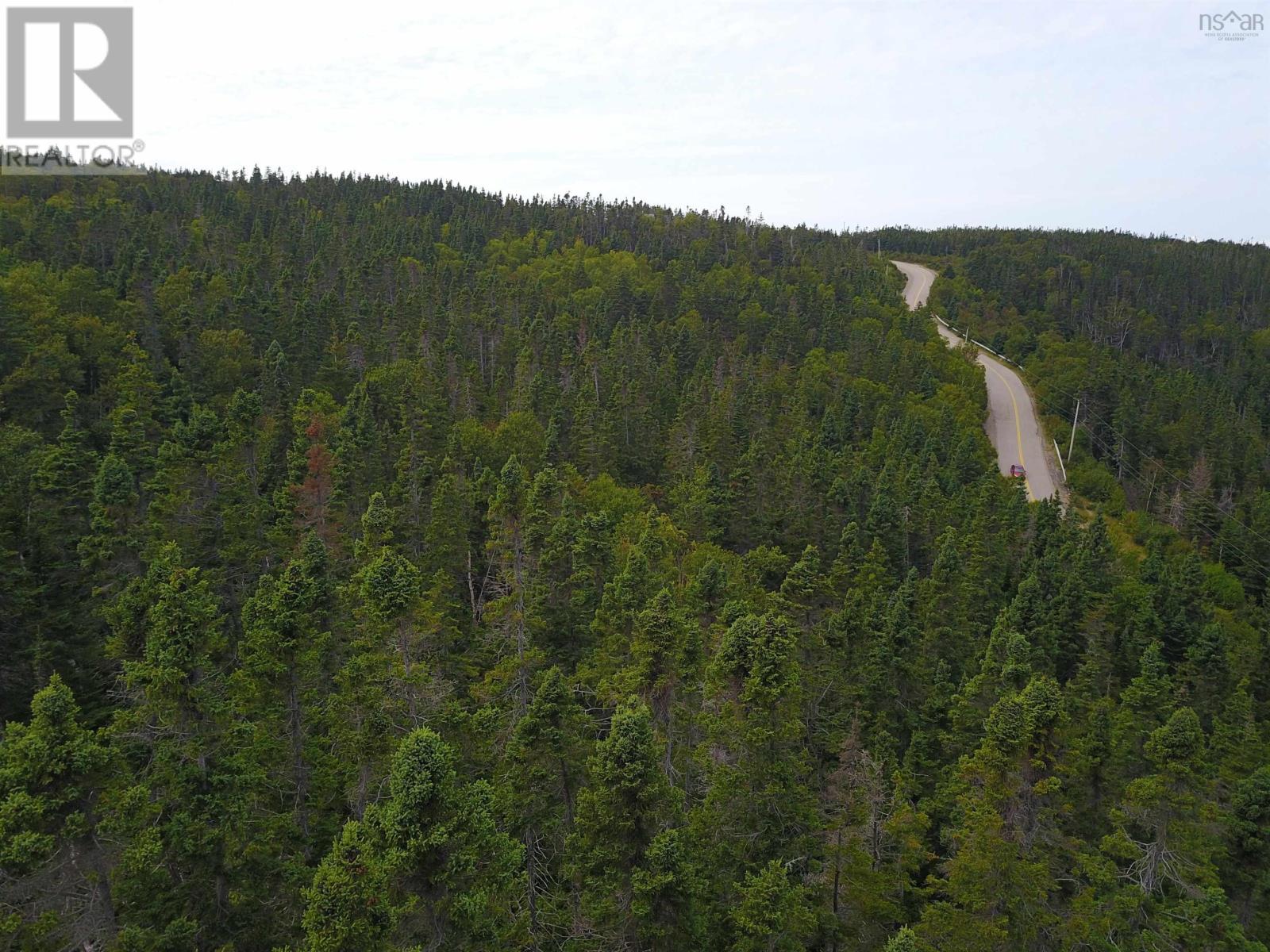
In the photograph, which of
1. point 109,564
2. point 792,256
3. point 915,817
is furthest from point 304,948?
point 792,256

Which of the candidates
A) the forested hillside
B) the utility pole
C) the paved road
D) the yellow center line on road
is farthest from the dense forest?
the yellow center line on road

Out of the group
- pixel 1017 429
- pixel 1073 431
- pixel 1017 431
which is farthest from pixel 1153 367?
pixel 1073 431

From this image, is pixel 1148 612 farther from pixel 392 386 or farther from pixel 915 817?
pixel 392 386

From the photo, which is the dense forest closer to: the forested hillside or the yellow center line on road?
the forested hillside

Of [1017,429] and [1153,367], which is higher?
[1153,367]

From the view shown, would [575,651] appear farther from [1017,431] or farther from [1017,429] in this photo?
[1017,429]

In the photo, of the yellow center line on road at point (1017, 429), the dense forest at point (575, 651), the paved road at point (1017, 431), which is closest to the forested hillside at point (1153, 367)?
the dense forest at point (575, 651)

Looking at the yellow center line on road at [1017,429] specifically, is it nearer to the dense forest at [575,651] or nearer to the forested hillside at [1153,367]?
the forested hillside at [1153,367]
